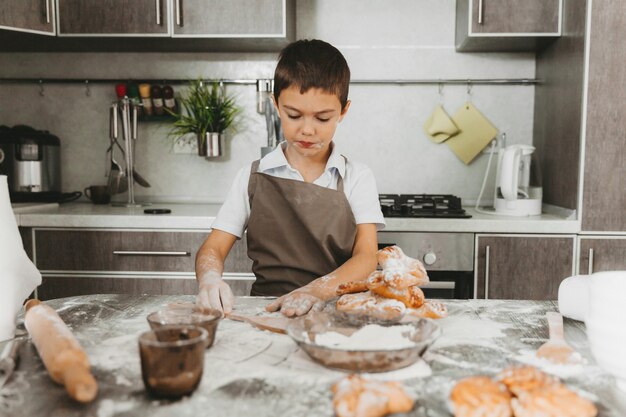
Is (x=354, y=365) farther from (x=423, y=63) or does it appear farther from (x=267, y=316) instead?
(x=423, y=63)

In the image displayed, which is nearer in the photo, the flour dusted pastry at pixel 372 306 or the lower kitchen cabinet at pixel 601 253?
the flour dusted pastry at pixel 372 306

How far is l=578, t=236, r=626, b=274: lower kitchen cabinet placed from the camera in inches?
78.5

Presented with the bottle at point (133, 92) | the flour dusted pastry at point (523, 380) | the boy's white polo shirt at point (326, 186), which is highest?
the bottle at point (133, 92)

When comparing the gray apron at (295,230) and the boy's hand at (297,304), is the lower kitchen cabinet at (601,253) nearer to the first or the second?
the gray apron at (295,230)

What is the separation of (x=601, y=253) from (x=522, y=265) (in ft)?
0.94

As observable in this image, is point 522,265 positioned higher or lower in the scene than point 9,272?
lower

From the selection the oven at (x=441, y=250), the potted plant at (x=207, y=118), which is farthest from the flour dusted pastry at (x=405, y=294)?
the potted plant at (x=207, y=118)

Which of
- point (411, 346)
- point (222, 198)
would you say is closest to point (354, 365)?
point (411, 346)

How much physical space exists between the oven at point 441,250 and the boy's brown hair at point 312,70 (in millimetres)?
810

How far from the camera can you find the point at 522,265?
2012 millimetres

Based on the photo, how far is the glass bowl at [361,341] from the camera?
2.26 ft

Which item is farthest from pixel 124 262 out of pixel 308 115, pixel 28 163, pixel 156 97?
pixel 308 115

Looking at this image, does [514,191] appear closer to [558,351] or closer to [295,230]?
[295,230]

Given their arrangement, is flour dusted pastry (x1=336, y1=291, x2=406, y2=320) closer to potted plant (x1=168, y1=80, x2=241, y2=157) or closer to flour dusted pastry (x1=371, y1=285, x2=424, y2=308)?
flour dusted pastry (x1=371, y1=285, x2=424, y2=308)
